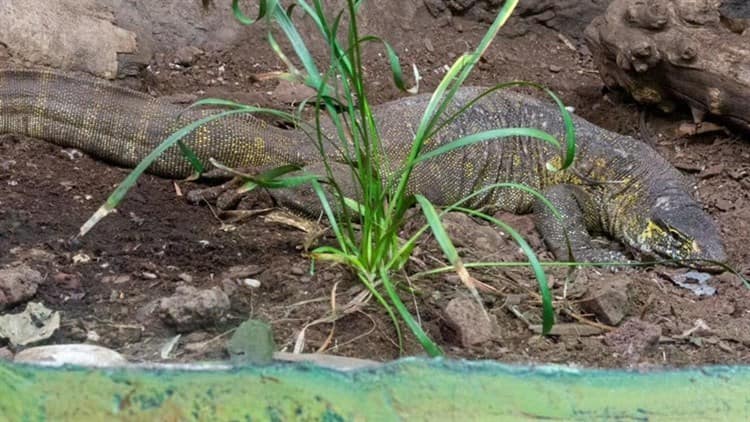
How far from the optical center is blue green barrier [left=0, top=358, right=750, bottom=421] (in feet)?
4.46

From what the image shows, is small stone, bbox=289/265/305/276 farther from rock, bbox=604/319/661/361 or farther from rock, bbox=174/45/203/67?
rock, bbox=174/45/203/67

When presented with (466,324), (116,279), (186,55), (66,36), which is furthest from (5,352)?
(186,55)

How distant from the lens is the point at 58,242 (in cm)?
373

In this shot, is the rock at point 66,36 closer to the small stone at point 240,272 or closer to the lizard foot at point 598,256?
the small stone at point 240,272

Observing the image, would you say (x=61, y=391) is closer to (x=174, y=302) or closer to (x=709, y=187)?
Answer: (x=174, y=302)

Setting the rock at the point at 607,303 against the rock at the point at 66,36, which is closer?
the rock at the point at 607,303

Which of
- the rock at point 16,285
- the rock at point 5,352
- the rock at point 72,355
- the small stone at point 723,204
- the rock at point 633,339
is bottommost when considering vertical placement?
the small stone at point 723,204

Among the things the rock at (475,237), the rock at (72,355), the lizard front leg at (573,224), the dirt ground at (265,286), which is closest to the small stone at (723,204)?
the dirt ground at (265,286)

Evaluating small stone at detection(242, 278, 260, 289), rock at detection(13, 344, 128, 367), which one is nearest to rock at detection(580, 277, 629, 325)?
small stone at detection(242, 278, 260, 289)

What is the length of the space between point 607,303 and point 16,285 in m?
2.06

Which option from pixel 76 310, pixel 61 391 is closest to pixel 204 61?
pixel 76 310

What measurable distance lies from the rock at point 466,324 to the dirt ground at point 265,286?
0.8 inches

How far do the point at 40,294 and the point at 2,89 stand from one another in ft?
6.79

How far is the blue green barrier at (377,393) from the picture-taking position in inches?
53.5
